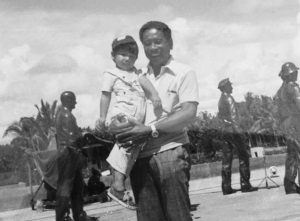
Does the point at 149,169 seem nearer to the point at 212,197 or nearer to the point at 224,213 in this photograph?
the point at 224,213

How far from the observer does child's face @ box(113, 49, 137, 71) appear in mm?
3611

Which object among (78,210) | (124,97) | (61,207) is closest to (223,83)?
(78,210)

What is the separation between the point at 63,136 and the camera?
6.66m

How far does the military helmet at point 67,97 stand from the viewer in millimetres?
6684

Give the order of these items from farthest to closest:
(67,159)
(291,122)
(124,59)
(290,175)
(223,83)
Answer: (223,83)
(290,175)
(291,122)
(67,159)
(124,59)

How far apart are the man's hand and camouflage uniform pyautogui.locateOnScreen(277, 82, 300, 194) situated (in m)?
4.47

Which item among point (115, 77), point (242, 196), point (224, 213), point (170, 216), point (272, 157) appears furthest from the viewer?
point (272, 157)

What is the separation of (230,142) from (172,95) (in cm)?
608

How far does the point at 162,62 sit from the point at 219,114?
222 inches

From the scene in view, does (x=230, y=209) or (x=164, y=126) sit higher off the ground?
(x=164, y=126)

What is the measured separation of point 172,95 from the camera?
2695mm

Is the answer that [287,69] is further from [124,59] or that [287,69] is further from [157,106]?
[157,106]

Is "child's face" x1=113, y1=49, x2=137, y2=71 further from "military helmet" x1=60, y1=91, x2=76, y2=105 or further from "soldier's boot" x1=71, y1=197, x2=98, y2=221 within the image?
"soldier's boot" x1=71, y1=197, x2=98, y2=221

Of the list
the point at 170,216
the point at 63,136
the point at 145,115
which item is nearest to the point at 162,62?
the point at 145,115
